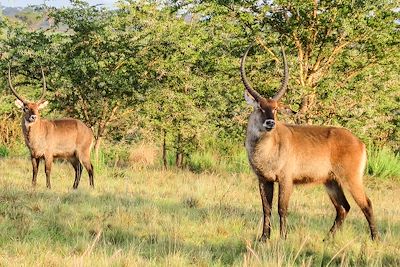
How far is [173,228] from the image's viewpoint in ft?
19.5

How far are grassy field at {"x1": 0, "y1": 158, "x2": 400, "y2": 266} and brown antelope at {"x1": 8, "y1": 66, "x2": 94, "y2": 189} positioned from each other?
0.59m

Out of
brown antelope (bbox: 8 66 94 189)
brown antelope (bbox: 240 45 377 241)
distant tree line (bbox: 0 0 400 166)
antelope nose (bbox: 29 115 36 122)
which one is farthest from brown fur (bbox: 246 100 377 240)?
antelope nose (bbox: 29 115 36 122)

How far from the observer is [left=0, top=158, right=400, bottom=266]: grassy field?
4594mm

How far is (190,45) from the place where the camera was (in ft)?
42.4

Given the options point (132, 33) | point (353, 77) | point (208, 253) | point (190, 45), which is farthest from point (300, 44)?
point (208, 253)

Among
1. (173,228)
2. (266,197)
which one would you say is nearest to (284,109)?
(266,197)

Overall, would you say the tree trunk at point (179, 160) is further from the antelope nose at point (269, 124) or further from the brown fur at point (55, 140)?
the antelope nose at point (269, 124)

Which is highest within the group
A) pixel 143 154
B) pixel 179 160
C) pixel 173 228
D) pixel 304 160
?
pixel 304 160

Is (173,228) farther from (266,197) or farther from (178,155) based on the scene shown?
A: (178,155)

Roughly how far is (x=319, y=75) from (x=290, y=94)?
0.96m

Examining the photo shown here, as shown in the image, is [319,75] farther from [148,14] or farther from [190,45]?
[148,14]

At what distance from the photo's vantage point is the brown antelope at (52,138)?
9.91 m

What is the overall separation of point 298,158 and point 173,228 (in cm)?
169

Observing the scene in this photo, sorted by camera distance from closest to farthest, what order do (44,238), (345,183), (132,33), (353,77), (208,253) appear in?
(208,253)
(44,238)
(345,183)
(353,77)
(132,33)
